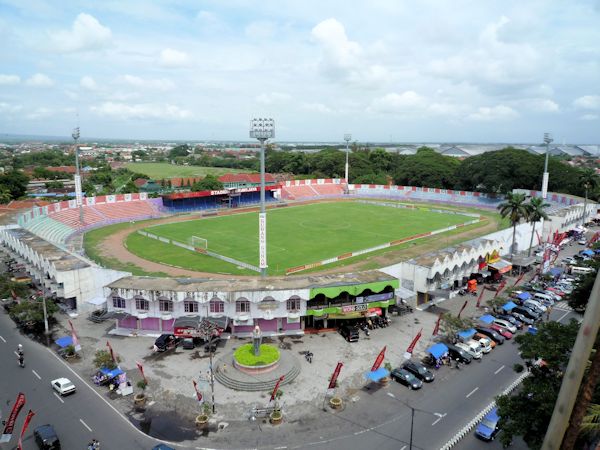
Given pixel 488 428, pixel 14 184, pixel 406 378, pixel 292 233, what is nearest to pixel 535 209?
pixel 292 233

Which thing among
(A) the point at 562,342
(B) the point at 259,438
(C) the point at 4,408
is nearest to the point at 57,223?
(C) the point at 4,408

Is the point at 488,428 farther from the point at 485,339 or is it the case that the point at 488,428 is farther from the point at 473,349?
the point at 485,339

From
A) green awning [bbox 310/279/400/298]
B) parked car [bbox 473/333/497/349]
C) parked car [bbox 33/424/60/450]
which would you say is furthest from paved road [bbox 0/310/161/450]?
parked car [bbox 473/333/497/349]

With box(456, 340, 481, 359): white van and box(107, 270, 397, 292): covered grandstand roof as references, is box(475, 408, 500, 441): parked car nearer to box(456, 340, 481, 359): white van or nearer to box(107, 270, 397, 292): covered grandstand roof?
box(456, 340, 481, 359): white van

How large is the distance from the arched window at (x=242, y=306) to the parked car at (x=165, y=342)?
5.31 m

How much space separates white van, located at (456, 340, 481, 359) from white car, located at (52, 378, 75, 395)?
27.8 metres

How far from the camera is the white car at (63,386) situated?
27.0m

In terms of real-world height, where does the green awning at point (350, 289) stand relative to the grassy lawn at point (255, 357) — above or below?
above

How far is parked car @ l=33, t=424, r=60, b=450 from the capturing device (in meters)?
22.2

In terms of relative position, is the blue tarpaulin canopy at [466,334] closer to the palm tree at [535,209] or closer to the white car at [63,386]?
the palm tree at [535,209]

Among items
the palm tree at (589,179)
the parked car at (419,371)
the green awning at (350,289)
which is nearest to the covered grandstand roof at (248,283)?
the green awning at (350,289)

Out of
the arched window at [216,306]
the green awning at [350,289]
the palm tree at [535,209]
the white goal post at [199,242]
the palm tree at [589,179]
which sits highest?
the palm tree at [589,179]

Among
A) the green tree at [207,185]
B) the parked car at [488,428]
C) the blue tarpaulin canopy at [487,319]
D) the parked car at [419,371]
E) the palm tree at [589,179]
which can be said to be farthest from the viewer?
the green tree at [207,185]

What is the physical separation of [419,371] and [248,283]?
15.4 metres
